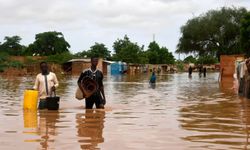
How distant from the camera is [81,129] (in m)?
8.51

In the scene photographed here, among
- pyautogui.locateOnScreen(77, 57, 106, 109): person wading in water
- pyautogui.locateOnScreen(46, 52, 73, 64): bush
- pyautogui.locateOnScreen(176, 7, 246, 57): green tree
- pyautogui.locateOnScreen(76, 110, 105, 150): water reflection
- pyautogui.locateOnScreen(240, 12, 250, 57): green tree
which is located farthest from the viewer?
pyautogui.locateOnScreen(46, 52, 73, 64): bush

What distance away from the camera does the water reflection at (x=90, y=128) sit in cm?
707

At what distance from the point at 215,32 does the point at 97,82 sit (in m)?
50.3

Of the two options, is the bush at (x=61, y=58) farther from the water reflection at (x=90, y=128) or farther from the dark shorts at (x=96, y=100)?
the water reflection at (x=90, y=128)

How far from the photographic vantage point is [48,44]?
326 ft

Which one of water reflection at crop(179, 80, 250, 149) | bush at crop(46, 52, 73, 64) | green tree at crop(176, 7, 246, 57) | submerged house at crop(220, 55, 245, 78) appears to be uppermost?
green tree at crop(176, 7, 246, 57)

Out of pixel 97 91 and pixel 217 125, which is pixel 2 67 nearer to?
pixel 97 91

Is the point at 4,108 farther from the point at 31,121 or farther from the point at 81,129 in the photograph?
the point at 81,129

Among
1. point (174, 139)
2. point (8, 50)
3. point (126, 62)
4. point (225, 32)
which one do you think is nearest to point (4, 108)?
point (174, 139)

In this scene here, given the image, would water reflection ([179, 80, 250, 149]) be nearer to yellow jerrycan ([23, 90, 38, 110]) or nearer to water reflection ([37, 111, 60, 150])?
water reflection ([37, 111, 60, 150])

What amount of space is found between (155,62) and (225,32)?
1643 inches

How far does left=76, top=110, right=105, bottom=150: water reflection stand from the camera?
707 cm

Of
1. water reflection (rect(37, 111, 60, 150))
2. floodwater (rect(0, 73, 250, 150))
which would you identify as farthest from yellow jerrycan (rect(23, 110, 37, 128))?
water reflection (rect(37, 111, 60, 150))

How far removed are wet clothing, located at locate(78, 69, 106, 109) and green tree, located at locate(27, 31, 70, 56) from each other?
282 feet
